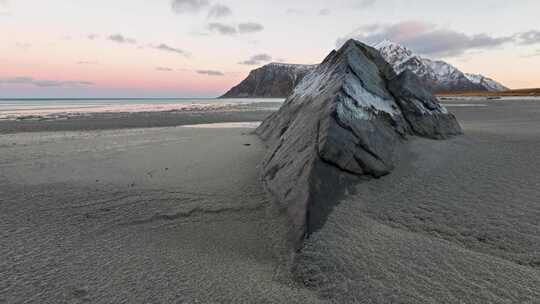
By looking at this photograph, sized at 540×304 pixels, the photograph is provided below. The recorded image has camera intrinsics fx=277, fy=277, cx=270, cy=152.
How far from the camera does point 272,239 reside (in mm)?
3355

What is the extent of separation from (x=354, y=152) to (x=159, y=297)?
315 cm

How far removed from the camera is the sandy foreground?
8.13 ft

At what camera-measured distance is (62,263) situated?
9.80ft

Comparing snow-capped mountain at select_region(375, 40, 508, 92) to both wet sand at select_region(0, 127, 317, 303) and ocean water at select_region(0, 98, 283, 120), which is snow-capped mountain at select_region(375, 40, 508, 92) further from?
wet sand at select_region(0, 127, 317, 303)

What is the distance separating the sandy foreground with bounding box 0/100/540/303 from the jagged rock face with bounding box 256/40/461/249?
26cm

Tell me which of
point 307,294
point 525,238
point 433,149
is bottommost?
point 307,294

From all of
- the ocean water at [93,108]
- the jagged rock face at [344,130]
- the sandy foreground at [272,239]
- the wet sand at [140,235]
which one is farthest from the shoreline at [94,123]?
the jagged rock face at [344,130]

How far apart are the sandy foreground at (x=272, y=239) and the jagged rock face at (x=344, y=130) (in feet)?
0.87

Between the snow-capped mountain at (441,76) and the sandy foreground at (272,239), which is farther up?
the snow-capped mountain at (441,76)

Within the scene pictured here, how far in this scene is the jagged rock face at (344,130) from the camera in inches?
143

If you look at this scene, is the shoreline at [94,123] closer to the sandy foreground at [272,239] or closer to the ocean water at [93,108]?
the ocean water at [93,108]

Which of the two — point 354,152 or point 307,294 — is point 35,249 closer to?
point 307,294

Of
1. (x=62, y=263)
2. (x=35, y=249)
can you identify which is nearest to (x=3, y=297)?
(x=62, y=263)

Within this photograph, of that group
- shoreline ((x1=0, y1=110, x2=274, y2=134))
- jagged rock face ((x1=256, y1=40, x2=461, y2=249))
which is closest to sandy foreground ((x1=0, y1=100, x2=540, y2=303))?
jagged rock face ((x1=256, y1=40, x2=461, y2=249))
